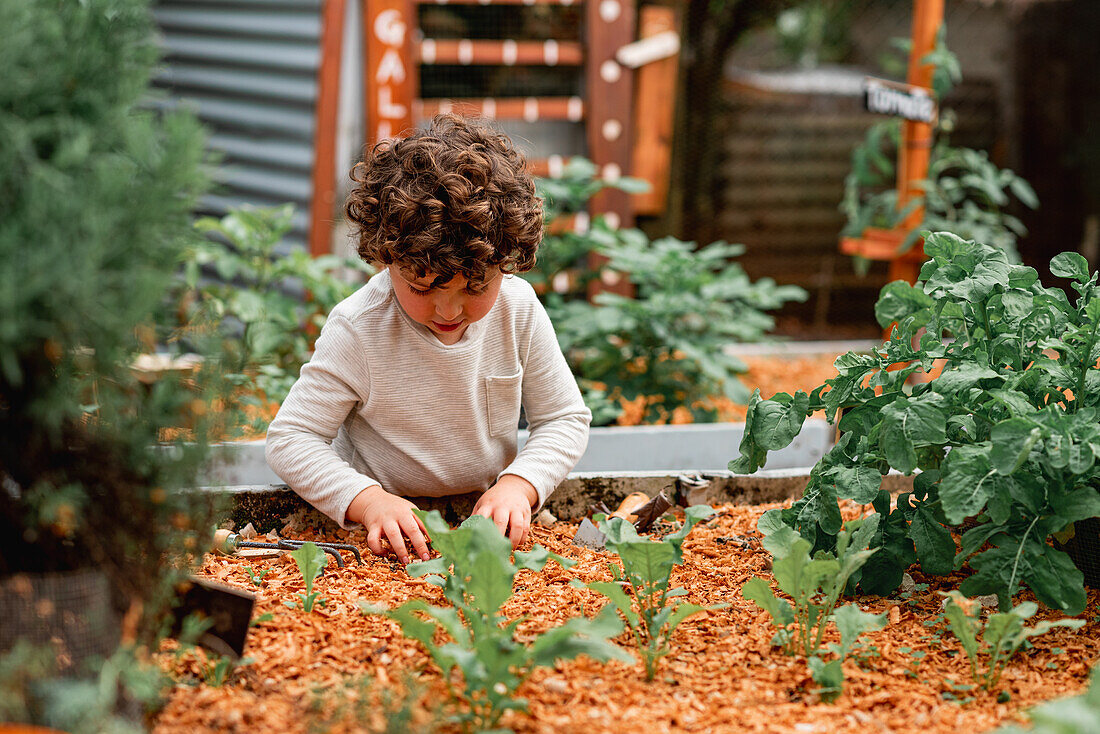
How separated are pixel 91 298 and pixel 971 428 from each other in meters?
1.17

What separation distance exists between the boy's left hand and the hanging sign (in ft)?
6.17

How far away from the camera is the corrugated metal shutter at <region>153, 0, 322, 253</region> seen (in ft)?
12.5

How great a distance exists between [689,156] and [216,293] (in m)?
3.13

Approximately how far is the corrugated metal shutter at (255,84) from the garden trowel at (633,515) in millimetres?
2413

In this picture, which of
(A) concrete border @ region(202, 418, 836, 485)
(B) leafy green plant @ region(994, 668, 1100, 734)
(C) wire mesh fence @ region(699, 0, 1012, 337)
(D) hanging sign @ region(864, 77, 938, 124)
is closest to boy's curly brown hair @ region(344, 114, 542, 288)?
(A) concrete border @ region(202, 418, 836, 485)

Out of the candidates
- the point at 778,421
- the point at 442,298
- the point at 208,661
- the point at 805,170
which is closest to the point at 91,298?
the point at 208,661

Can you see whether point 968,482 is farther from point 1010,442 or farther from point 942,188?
point 942,188

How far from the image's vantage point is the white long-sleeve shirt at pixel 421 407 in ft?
5.38

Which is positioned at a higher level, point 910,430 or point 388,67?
point 388,67

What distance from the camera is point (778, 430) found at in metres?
1.44

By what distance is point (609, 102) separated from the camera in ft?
12.5

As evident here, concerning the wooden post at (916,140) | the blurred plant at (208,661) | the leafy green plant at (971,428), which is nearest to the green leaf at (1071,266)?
the leafy green plant at (971,428)

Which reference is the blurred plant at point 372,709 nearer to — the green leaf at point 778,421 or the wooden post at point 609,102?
the green leaf at point 778,421

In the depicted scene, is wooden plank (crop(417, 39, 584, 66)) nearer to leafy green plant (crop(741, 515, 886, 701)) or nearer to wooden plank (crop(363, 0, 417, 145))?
wooden plank (crop(363, 0, 417, 145))
